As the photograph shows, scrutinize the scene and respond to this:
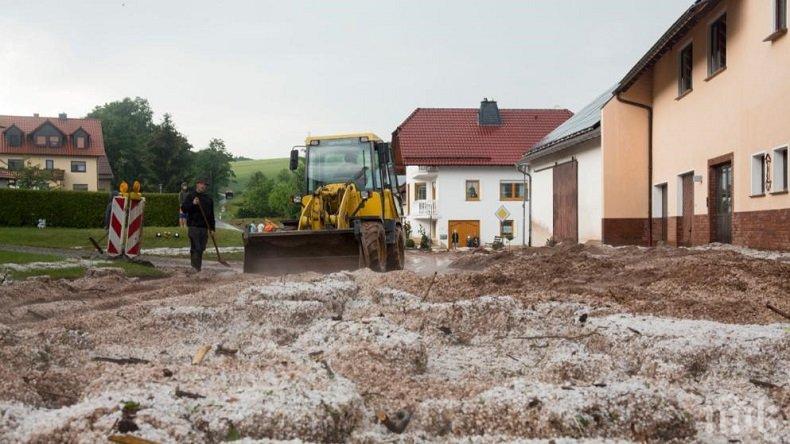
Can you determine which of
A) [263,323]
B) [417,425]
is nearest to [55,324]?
[263,323]

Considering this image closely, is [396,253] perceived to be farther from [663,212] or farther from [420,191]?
[420,191]

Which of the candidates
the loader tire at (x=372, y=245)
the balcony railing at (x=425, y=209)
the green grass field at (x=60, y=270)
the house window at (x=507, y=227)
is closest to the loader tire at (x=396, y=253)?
the loader tire at (x=372, y=245)

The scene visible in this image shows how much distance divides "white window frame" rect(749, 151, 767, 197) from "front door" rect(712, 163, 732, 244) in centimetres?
159

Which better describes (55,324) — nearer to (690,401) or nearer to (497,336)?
(497,336)

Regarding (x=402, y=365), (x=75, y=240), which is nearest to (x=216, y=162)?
(x=75, y=240)

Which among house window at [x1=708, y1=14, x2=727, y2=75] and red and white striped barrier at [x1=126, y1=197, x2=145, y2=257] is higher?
house window at [x1=708, y1=14, x2=727, y2=75]

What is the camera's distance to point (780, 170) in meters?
13.9

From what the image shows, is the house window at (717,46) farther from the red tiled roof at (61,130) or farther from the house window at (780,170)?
the red tiled roof at (61,130)

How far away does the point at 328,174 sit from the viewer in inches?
636

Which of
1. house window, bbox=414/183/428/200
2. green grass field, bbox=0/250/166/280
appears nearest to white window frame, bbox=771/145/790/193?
green grass field, bbox=0/250/166/280

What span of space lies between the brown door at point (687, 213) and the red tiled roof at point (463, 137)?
109ft

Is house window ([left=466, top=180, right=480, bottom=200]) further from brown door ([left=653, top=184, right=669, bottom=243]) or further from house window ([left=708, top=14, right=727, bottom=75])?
house window ([left=708, top=14, right=727, bottom=75])

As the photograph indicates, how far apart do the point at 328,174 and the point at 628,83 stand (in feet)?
31.3

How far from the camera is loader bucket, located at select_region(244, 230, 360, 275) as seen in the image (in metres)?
13.8
